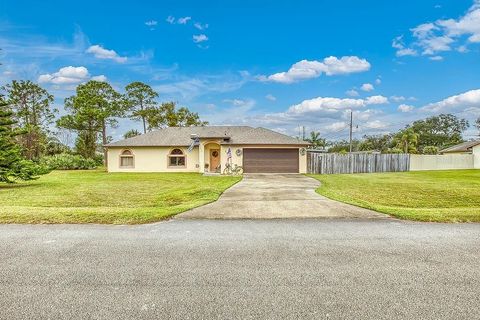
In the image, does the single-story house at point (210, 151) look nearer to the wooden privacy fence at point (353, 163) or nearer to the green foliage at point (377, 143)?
the wooden privacy fence at point (353, 163)

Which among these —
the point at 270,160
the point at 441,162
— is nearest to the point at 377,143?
the point at 441,162

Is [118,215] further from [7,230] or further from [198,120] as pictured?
[198,120]

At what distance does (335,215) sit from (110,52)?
74.7ft

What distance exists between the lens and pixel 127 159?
1025 inches

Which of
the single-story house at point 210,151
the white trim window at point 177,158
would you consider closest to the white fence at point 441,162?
the single-story house at point 210,151

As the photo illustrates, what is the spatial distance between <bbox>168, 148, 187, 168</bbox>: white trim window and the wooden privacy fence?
10.9m

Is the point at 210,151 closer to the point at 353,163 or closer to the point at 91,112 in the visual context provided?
the point at 353,163

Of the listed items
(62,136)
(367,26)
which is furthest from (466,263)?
(62,136)

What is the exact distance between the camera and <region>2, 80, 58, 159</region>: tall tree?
36.6 m

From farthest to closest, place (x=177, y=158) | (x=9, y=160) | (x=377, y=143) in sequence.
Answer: (x=377, y=143), (x=177, y=158), (x=9, y=160)

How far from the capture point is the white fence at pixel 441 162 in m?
28.1

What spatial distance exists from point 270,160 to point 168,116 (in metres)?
20.8

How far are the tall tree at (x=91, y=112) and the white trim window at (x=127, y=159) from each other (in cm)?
1371

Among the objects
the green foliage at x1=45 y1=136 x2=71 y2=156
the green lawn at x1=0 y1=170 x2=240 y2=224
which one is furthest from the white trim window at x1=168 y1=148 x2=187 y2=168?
the green foliage at x1=45 y1=136 x2=71 y2=156
